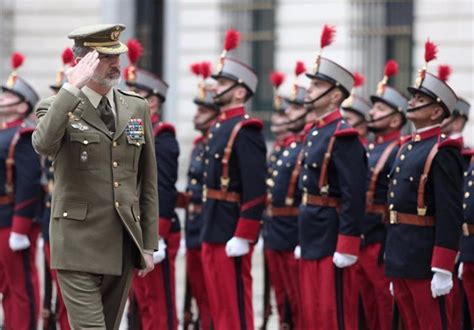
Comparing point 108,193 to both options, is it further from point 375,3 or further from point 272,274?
point 375,3

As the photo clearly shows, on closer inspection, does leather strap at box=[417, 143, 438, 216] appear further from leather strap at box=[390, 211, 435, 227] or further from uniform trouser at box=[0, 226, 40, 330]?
uniform trouser at box=[0, 226, 40, 330]

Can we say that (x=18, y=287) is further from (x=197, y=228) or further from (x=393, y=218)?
(x=393, y=218)

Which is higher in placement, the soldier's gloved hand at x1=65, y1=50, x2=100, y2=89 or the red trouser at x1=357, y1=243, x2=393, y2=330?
the soldier's gloved hand at x1=65, y1=50, x2=100, y2=89

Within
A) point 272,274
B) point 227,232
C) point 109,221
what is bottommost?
point 272,274

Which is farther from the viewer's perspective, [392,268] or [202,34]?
[202,34]

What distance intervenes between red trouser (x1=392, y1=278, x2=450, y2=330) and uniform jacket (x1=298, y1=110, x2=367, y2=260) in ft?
1.32

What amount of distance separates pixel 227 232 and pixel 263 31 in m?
10.1

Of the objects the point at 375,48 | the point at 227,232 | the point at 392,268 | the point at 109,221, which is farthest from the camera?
the point at 375,48

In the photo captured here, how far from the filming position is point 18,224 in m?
9.41

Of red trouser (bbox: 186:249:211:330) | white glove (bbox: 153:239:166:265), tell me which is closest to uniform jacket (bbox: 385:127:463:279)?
white glove (bbox: 153:239:166:265)

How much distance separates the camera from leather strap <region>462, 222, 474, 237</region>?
8.35m

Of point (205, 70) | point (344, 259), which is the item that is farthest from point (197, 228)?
point (344, 259)

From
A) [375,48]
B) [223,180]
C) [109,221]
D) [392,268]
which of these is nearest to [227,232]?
[223,180]

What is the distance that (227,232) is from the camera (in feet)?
28.5
